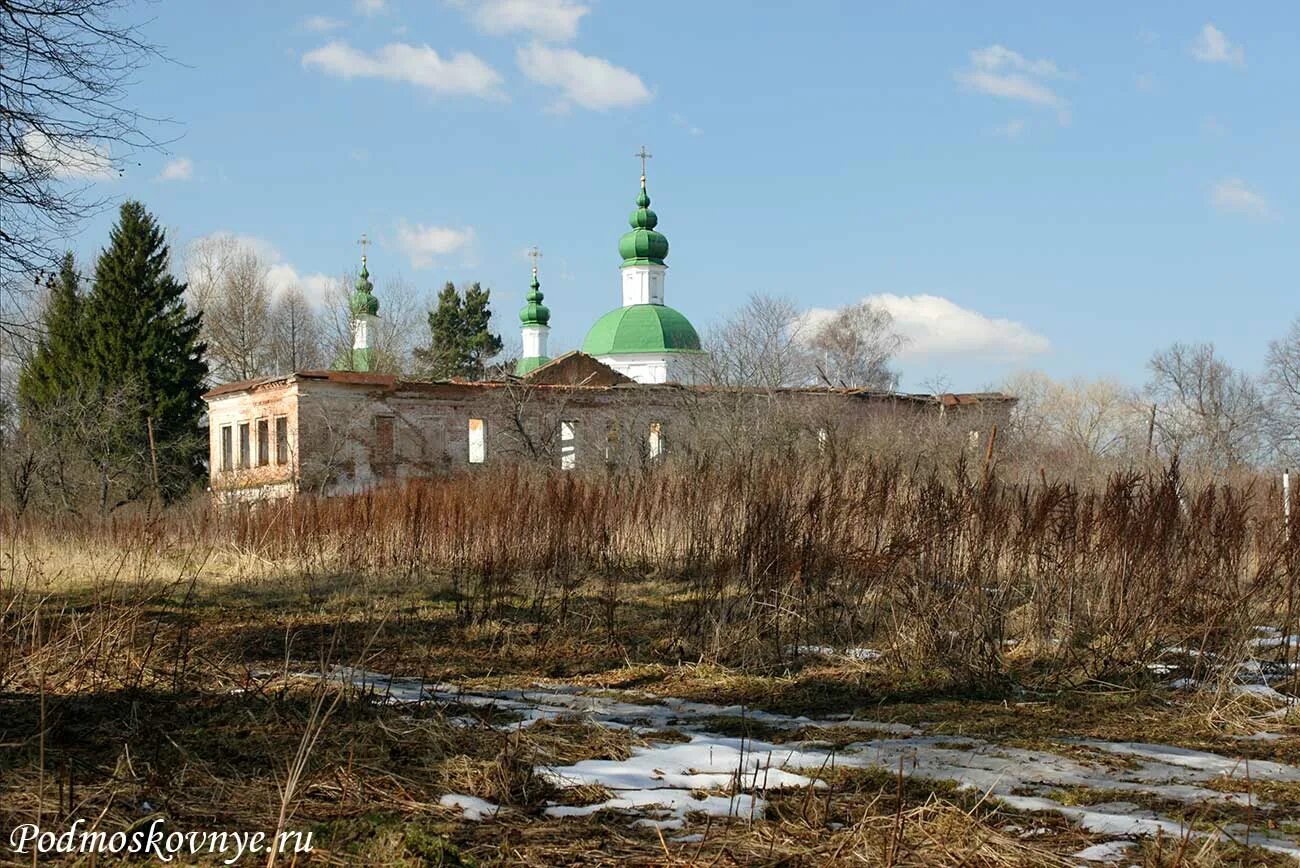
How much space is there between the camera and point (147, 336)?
131ft

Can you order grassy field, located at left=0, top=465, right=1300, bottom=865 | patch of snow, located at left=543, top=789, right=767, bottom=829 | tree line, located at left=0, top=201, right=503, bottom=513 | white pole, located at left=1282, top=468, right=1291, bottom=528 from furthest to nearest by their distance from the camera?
tree line, located at left=0, top=201, right=503, bottom=513 → white pole, located at left=1282, top=468, right=1291, bottom=528 → patch of snow, located at left=543, top=789, right=767, bottom=829 → grassy field, located at left=0, top=465, right=1300, bottom=865

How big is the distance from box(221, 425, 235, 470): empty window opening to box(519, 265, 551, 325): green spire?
26.1m

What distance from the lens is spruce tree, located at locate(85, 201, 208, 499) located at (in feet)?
128

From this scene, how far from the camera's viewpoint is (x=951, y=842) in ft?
11.2

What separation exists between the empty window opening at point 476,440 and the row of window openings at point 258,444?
546 centimetres

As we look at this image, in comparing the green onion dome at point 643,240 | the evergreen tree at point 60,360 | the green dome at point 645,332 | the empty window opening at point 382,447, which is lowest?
the empty window opening at point 382,447

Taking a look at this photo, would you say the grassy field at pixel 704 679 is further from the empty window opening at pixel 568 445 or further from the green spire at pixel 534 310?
the green spire at pixel 534 310

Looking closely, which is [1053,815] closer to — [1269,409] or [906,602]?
[906,602]

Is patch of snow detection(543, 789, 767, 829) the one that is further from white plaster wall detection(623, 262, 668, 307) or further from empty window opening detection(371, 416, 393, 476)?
white plaster wall detection(623, 262, 668, 307)

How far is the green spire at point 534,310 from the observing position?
213ft

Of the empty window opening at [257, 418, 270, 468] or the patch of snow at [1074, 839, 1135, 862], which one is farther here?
the empty window opening at [257, 418, 270, 468]

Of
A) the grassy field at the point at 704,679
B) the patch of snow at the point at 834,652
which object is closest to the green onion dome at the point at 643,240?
the grassy field at the point at 704,679

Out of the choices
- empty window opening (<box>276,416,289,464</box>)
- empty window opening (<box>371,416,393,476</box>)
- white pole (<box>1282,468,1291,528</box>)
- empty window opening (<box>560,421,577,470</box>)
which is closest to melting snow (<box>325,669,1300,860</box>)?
white pole (<box>1282,468,1291,528</box>)

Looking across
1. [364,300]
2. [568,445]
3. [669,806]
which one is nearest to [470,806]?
[669,806]
